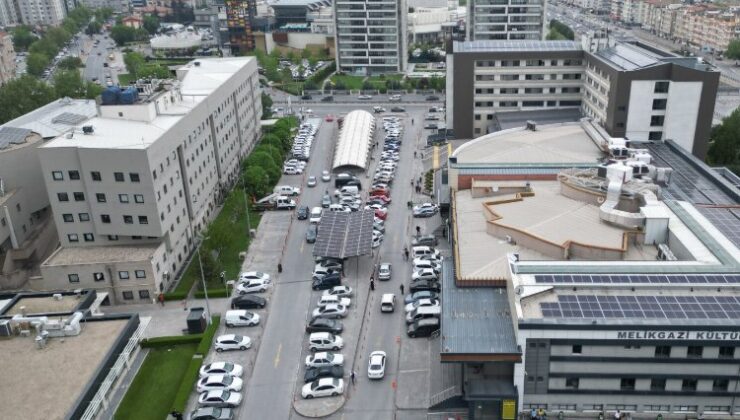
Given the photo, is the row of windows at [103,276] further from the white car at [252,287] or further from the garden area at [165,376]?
the white car at [252,287]

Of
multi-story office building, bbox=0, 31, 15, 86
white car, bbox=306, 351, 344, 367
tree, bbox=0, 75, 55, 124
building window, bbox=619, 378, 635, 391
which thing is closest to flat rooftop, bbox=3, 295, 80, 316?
white car, bbox=306, 351, 344, 367

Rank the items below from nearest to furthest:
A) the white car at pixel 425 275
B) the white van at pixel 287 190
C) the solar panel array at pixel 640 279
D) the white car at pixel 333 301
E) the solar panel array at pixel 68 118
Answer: the solar panel array at pixel 640 279
the white car at pixel 333 301
the white car at pixel 425 275
the solar panel array at pixel 68 118
the white van at pixel 287 190

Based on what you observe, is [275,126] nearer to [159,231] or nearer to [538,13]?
[159,231]

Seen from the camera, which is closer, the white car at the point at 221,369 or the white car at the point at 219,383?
the white car at the point at 219,383

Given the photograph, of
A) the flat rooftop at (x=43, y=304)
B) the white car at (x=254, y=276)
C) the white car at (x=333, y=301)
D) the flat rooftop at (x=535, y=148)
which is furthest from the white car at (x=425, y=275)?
the flat rooftop at (x=43, y=304)

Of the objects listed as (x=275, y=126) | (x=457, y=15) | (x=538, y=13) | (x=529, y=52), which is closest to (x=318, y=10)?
(x=457, y=15)

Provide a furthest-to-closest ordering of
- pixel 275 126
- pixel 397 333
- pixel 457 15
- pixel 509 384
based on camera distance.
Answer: pixel 457 15 < pixel 275 126 < pixel 397 333 < pixel 509 384

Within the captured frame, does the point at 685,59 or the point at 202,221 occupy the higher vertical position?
the point at 685,59
